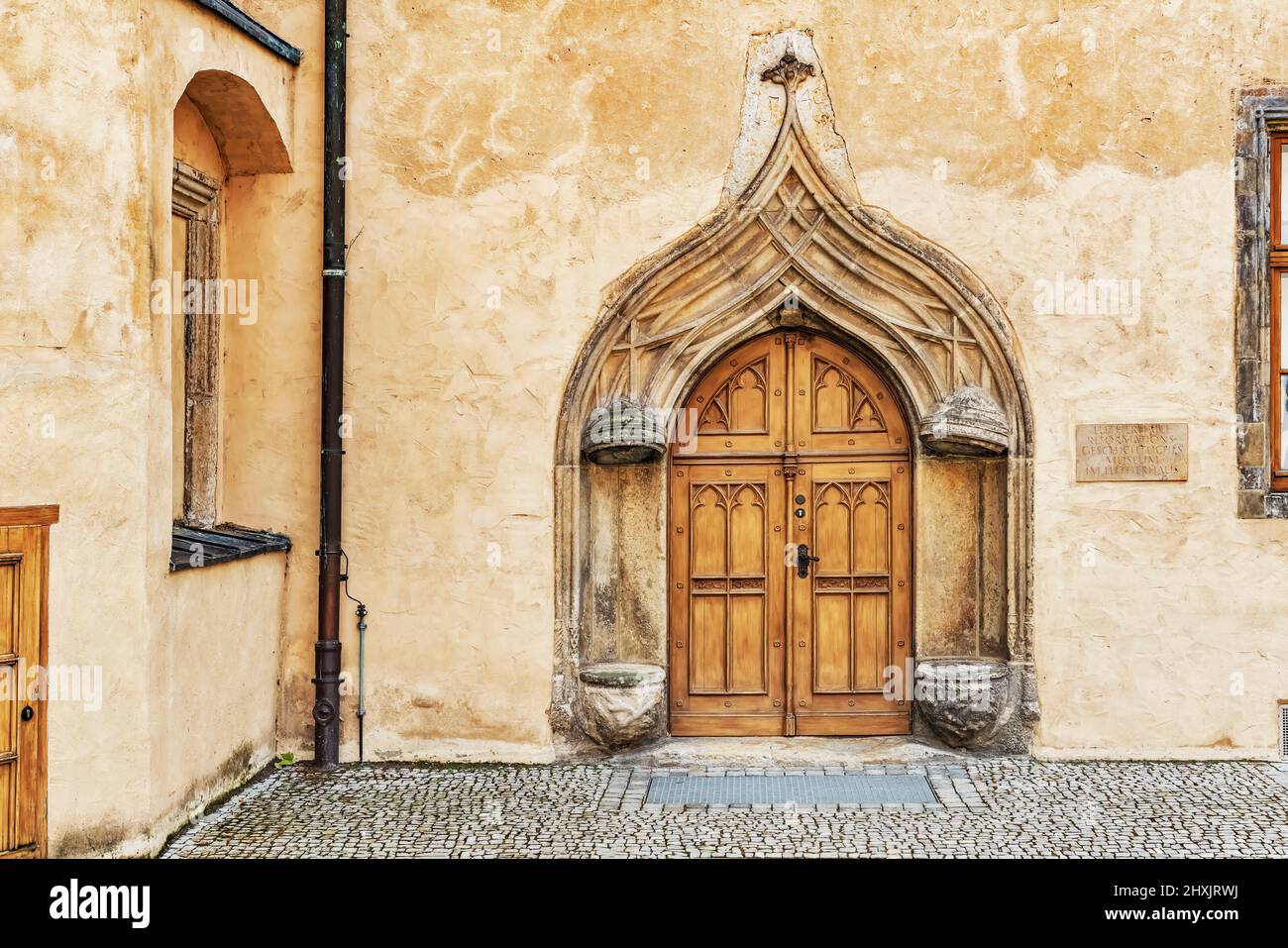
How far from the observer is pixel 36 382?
4996 millimetres

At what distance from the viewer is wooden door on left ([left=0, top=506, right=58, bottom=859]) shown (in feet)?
16.0

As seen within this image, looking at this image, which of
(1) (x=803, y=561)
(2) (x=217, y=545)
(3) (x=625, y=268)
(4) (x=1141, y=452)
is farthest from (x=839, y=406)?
(2) (x=217, y=545)

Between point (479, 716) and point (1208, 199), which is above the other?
point (1208, 199)

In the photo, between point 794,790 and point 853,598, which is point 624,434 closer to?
point 853,598

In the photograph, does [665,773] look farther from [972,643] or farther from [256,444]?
[256,444]

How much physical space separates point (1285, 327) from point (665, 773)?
4.19 metres

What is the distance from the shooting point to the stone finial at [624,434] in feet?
22.2

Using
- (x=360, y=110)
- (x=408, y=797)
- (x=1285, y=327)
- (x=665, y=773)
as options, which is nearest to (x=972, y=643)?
(x=665, y=773)

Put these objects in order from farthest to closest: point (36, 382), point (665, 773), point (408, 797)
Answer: point (665, 773)
point (408, 797)
point (36, 382)

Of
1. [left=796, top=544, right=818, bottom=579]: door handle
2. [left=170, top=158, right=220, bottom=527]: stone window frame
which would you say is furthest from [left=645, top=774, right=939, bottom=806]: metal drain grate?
[left=170, top=158, right=220, bottom=527]: stone window frame

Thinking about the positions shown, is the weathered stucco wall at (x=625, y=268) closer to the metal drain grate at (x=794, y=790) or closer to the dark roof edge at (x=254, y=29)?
the dark roof edge at (x=254, y=29)

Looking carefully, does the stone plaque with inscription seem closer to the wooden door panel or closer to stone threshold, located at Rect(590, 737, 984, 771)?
stone threshold, located at Rect(590, 737, 984, 771)

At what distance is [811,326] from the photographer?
7070mm

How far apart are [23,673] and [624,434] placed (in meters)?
3.13
